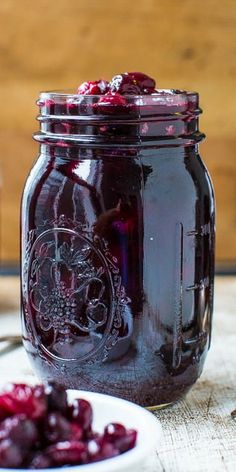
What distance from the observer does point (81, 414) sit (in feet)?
2.65

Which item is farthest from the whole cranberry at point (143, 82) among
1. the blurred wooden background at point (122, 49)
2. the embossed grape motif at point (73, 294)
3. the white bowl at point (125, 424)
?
the blurred wooden background at point (122, 49)

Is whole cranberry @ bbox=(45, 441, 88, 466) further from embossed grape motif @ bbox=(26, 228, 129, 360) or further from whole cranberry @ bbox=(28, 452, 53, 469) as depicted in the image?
embossed grape motif @ bbox=(26, 228, 129, 360)

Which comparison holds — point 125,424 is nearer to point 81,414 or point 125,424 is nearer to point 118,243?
point 81,414

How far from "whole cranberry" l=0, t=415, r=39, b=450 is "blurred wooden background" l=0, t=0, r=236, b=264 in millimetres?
1238

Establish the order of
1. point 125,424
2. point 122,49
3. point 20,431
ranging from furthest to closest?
point 122,49
point 125,424
point 20,431

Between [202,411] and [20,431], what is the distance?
32 centimetres

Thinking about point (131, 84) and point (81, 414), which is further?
point (131, 84)

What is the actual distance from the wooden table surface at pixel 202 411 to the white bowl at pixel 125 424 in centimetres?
4

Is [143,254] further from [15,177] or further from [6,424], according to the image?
[15,177]

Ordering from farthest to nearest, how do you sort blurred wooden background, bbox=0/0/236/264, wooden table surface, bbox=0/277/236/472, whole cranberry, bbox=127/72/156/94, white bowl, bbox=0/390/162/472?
blurred wooden background, bbox=0/0/236/264, whole cranberry, bbox=127/72/156/94, wooden table surface, bbox=0/277/236/472, white bowl, bbox=0/390/162/472

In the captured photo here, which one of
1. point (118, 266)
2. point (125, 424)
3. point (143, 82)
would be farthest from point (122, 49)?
point (125, 424)

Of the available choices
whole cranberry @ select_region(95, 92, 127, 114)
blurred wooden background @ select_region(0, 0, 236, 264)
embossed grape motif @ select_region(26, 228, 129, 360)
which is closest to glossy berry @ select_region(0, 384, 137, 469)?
embossed grape motif @ select_region(26, 228, 129, 360)

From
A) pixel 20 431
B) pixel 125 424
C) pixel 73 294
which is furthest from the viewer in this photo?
pixel 73 294

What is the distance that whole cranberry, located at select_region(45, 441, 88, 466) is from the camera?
0.76 metres
